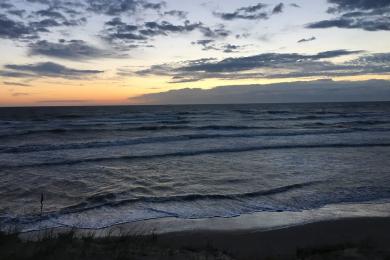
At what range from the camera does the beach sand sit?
5637 mm

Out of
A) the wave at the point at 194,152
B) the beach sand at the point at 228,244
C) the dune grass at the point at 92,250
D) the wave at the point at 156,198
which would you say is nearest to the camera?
the dune grass at the point at 92,250

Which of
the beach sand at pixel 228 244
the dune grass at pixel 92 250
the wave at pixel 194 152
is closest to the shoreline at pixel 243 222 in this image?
the beach sand at pixel 228 244

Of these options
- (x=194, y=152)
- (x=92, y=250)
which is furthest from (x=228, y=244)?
(x=194, y=152)

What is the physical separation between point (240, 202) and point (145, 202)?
8.31ft

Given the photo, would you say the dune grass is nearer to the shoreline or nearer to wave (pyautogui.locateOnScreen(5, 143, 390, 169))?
the shoreline

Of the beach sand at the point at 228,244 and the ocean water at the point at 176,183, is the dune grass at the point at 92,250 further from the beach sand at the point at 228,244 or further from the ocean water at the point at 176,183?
the ocean water at the point at 176,183

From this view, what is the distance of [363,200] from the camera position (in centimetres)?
1090

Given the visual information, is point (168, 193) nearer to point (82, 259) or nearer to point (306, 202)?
point (306, 202)

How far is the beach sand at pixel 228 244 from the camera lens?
5.64 metres

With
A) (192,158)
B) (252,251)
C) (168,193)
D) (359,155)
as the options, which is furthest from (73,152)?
(252,251)

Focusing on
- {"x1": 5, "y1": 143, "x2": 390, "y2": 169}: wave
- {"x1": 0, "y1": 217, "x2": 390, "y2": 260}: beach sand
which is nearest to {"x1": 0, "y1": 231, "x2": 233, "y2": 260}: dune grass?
{"x1": 0, "y1": 217, "x2": 390, "y2": 260}: beach sand

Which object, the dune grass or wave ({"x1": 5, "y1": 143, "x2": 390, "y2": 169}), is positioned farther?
wave ({"x1": 5, "y1": 143, "x2": 390, "y2": 169})

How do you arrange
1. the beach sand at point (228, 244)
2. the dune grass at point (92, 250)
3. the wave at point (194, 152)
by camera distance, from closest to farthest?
the dune grass at point (92, 250) → the beach sand at point (228, 244) → the wave at point (194, 152)

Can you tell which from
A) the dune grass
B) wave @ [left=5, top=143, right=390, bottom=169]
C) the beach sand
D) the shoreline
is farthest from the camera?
wave @ [left=5, top=143, right=390, bottom=169]
